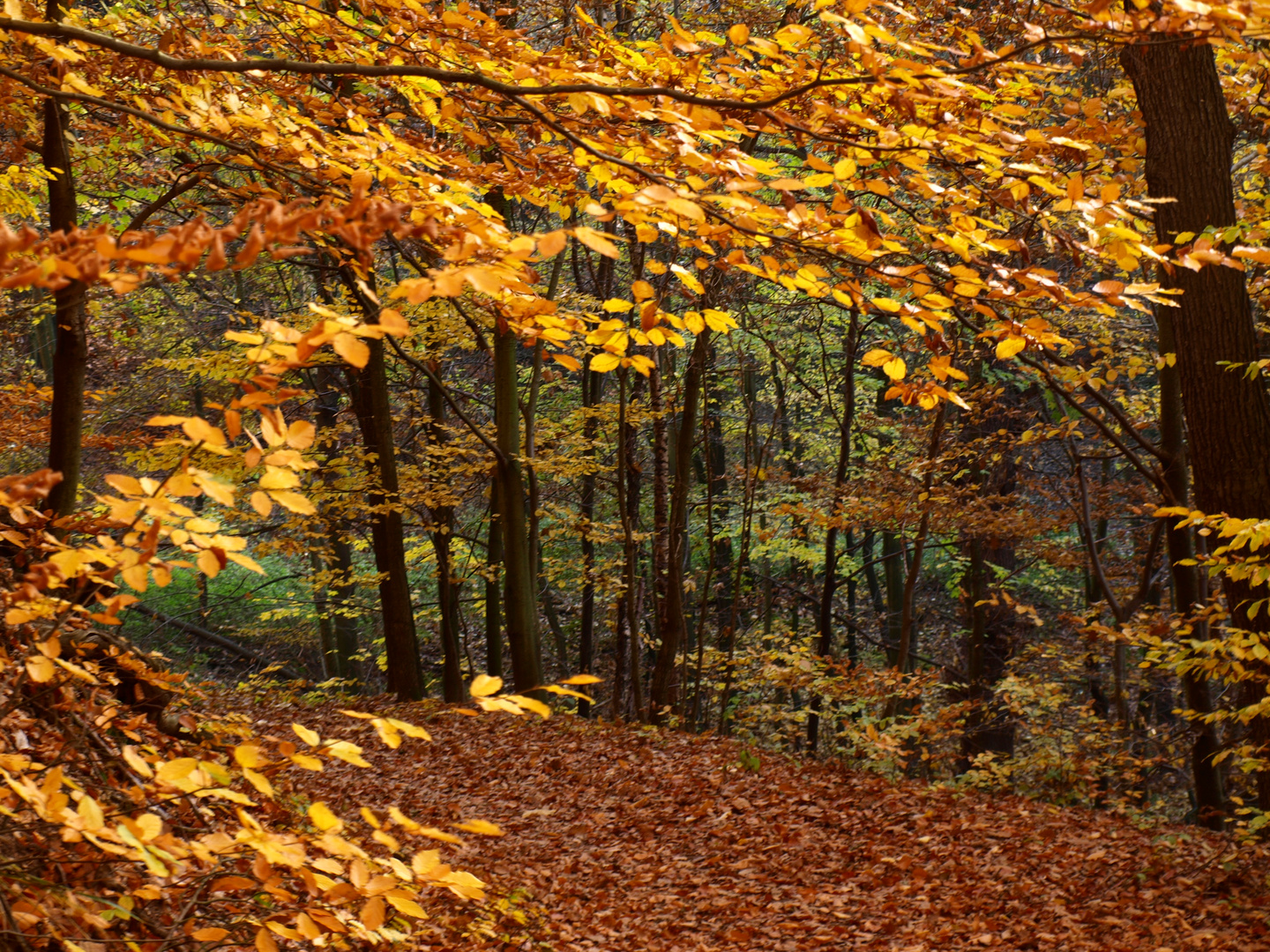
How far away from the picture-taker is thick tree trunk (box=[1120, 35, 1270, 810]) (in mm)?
5352

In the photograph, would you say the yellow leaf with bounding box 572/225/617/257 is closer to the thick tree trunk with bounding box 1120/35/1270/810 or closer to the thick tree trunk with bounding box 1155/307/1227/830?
the thick tree trunk with bounding box 1120/35/1270/810

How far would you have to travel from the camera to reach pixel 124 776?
3285mm

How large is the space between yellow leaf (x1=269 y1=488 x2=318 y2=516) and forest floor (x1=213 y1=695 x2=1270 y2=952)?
279 centimetres

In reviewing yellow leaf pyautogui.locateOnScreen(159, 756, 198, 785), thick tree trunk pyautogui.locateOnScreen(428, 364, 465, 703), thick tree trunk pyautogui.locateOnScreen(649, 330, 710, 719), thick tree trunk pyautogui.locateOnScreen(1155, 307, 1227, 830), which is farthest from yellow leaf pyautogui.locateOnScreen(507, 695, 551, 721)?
thick tree trunk pyautogui.locateOnScreen(428, 364, 465, 703)

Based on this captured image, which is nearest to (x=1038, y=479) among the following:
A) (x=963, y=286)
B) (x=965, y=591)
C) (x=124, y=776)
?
(x=965, y=591)

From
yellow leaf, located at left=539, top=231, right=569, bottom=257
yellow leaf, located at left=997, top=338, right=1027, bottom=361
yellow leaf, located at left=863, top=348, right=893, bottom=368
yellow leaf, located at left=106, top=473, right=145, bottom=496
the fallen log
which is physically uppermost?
yellow leaf, located at left=539, top=231, right=569, bottom=257

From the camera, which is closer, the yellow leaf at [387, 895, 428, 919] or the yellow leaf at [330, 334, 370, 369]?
the yellow leaf at [330, 334, 370, 369]

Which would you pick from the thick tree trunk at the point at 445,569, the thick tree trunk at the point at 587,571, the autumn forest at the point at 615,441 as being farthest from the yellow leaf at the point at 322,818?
the thick tree trunk at the point at 587,571

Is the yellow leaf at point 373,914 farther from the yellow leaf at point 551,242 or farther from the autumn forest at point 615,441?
the yellow leaf at point 551,242

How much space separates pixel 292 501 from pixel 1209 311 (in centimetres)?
562

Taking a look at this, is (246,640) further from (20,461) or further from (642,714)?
(642,714)

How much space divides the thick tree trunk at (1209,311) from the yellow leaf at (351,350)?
209 inches

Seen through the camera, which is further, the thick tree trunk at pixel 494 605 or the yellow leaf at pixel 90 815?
the thick tree trunk at pixel 494 605

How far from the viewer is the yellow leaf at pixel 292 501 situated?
1.64 meters
